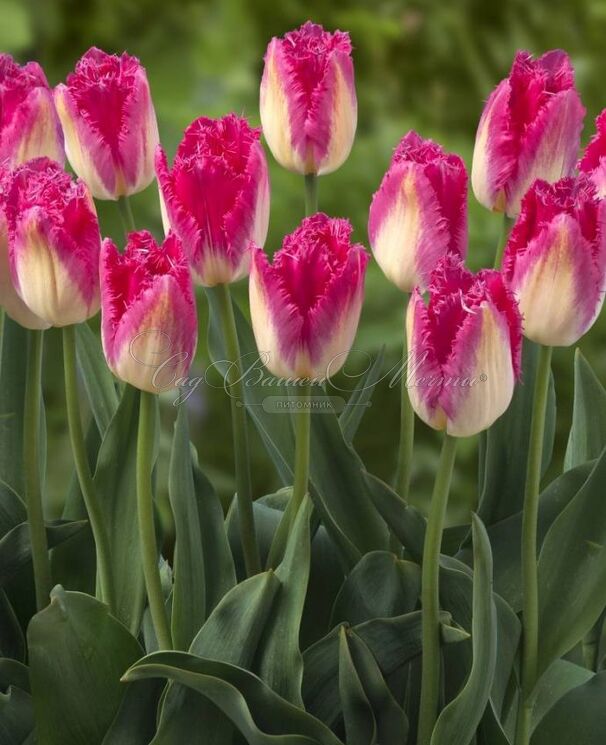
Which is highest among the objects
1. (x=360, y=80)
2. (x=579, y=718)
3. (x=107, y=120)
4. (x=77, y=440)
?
(x=360, y=80)

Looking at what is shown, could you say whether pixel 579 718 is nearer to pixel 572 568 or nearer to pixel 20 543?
pixel 572 568

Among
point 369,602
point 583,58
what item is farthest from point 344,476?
point 583,58

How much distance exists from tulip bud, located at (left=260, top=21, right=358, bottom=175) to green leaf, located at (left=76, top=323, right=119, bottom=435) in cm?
13

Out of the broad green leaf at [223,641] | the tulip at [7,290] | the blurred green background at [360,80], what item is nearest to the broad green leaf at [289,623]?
the broad green leaf at [223,641]

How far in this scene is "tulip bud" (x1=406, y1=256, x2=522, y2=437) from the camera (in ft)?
1.16

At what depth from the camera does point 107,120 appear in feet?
1.51

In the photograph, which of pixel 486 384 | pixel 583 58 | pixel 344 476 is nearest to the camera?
pixel 486 384

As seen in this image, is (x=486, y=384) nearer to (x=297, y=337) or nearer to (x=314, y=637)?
(x=297, y=337)

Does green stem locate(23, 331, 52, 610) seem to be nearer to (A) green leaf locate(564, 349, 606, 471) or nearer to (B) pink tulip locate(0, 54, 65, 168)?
(B) pink tulip locate(0, 54, 65, 168)

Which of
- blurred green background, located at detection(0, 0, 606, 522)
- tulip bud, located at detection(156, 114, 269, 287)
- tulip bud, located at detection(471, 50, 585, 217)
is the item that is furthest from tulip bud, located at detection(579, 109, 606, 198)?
blurred green background, located at detection(0, 0, 606, 522)

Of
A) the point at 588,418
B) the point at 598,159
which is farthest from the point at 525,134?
the point at 588,418

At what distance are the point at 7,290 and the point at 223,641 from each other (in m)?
0.14

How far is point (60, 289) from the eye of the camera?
0.40 metres

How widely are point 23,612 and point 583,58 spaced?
1.57 m
